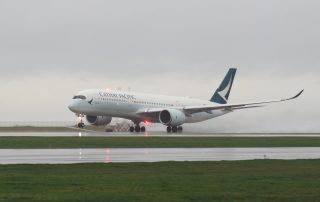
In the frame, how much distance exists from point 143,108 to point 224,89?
20.7 metres

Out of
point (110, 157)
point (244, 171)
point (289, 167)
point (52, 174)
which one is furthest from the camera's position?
point (110, 157)

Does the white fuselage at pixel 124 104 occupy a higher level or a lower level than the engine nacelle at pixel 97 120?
higher

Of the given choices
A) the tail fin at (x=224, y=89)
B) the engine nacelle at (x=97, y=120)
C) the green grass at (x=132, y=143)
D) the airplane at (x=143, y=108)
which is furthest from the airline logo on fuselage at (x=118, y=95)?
the green grass at (x=132, y=143)

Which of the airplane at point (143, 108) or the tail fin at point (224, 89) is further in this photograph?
the tail fin at point (224, 89)

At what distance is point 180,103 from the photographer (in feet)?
335

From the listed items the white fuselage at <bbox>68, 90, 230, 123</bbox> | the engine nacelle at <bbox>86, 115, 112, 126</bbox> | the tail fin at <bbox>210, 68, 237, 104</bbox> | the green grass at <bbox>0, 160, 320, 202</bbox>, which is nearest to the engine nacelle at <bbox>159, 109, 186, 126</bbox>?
the white fuselage at <bbox>68, 90, 230, 123</bbox>

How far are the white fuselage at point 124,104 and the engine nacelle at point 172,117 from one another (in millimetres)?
1942

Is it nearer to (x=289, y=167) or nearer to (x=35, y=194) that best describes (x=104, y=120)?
(x=289, y=167)

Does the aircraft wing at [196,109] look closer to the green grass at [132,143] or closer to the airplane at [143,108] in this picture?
the airplane at [143,108]

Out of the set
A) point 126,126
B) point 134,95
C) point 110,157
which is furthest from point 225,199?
point 126,126

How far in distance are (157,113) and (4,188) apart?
247 ft

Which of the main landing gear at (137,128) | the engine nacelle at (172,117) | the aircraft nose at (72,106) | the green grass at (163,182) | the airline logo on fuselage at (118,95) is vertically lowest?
the green grass at (163,182)

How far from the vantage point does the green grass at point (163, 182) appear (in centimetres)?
2038

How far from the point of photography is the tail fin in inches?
4402
